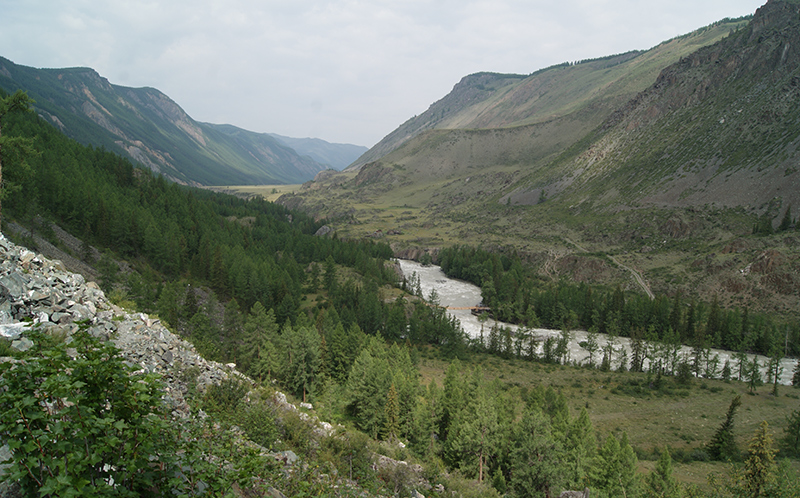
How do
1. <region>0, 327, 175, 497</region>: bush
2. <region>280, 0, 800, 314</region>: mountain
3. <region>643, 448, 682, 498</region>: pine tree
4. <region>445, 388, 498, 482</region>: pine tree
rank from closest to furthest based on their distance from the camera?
<region>0, 327, 175, 497</region>: bush
<region>643, 448, 682, 498</region>: pine tree
<region>445, 388, 498, 482</region>: pine tree
<region>280, 0, 800, 314</region>: mountain

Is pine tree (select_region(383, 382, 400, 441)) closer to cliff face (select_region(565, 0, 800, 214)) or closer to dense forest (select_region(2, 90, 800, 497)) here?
dense forest (select_region(2, 90, 800, 497))

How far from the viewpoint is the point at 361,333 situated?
198 feet

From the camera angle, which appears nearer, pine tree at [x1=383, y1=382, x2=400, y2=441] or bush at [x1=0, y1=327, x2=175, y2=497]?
bush at [x1=0, y1=327, x2=175, y2=497]

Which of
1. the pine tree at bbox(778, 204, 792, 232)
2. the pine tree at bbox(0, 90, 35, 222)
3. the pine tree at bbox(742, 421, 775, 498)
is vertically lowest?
the pine tree at bbox(742, 421, 775, 498)

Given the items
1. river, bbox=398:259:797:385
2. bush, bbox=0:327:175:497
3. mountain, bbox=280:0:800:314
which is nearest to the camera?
bush, bbox=0:327:175:497

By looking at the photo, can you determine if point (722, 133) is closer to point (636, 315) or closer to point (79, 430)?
point (636, 315)

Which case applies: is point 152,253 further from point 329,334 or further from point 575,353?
point 575,353

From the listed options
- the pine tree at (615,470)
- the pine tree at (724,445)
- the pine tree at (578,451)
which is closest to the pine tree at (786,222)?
the pine tree at (724,445)

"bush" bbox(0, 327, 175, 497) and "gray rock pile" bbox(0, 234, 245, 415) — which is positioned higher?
"bush" bbox(0, 327, 175, 497)

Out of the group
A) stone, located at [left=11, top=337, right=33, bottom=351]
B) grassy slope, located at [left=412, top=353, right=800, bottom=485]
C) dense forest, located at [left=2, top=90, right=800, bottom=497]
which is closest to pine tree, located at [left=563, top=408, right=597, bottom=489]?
dense forest, located at [left=2, top=90, right=800, bottom=497]

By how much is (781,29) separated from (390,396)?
21992cm

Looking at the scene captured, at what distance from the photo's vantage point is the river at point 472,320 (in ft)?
266

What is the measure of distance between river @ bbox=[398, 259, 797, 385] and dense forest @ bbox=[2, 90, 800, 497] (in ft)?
12.4

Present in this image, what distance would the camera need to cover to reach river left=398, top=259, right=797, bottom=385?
80.9 metres
